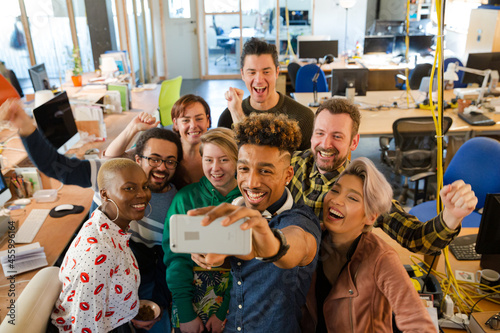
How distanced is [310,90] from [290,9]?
506 centimetres

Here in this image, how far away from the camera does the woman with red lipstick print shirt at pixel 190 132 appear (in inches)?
88.0

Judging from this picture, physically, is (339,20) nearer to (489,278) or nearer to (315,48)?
(315,48)

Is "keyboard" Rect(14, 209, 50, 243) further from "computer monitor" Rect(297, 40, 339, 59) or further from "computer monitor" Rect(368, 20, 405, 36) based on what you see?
"computer monitor" Rect(368, 20, 405, 36)

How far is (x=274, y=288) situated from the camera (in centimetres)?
139

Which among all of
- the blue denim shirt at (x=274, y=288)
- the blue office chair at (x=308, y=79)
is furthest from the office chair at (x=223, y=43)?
the blue denim shirt at (x=274, y=288)

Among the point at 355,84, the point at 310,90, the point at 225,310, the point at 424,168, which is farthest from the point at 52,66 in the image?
the point at 225,310

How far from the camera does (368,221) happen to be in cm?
166

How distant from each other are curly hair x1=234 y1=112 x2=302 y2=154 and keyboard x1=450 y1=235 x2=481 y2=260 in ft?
4.85

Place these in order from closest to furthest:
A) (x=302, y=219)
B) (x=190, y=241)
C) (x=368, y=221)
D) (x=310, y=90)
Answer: (x=190, y=241) → (x=302, y=219) → (x=368, y=221) → (x=310, y=90)

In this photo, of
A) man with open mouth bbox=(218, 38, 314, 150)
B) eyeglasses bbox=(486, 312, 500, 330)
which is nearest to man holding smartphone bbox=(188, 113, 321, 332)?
eyeglasses bbox=(486, 312, 500, 330)

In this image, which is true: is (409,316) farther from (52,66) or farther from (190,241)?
(52,66)

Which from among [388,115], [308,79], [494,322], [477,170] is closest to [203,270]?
[494,322]

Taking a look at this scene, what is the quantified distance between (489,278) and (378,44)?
22.8ft

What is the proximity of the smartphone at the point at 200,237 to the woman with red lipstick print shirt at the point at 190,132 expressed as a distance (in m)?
1.33
